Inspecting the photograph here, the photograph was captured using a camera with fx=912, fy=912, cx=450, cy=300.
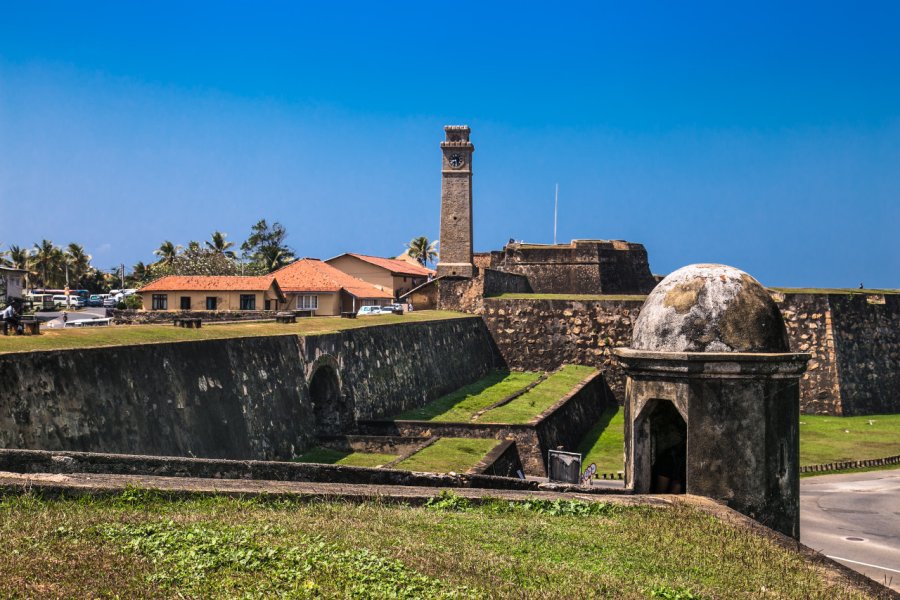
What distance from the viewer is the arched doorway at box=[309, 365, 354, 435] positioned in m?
21.7

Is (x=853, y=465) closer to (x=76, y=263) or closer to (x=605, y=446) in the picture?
(x=605, y=446)

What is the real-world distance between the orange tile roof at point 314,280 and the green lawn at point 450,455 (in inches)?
940

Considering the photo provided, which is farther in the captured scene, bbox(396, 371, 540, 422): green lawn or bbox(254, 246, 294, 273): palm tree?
bbox(254, 246, 294, 273): palm tree

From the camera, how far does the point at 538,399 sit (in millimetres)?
26734

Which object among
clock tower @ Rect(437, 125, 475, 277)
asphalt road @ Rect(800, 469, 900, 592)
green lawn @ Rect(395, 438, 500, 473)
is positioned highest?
clock tower @ Rect(437, 125, 475, 277)

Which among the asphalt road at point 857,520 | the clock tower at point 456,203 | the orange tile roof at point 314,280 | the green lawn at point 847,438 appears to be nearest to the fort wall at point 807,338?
the green lawn at point 847,438

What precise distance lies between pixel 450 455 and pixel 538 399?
9.01 metres

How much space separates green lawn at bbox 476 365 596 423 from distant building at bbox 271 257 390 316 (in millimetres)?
13169

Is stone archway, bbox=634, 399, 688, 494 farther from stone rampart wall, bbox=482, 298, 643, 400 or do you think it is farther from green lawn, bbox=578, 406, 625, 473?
stone rampart wall, bbox=482, 298, 643, 400

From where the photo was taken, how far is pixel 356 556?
5.20 metres

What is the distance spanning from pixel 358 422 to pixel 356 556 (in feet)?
55.9

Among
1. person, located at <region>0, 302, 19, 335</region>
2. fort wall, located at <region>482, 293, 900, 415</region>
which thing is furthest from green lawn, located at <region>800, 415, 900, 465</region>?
person, located at <region>0, 302, 19, 335</region>

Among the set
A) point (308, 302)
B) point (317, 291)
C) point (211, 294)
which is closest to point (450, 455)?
point (211, 294)

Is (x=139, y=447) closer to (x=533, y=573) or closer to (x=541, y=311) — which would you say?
(x=533, y=573)
